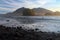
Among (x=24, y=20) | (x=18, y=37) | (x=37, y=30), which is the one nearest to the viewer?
(x=18, y=37)

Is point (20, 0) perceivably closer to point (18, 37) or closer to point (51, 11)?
point (51, 11)

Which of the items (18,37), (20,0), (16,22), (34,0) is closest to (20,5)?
(20,0)

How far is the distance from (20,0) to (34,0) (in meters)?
0.44

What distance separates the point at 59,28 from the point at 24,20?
1244 millimetres

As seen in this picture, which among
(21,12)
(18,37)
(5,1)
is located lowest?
(18,37)

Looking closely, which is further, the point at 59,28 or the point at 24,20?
the point at 24,20

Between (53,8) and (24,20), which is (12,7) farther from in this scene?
(53,8)

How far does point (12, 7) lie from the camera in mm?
4406

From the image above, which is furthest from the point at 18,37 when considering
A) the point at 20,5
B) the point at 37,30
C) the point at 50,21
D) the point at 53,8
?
the point at 50,21

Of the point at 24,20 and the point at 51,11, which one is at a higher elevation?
the point at 51,11

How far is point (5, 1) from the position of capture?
171 inches

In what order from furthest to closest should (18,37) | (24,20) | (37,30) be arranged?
(24,20)
(37,30)
(18,37)

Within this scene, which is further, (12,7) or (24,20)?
(24,20)

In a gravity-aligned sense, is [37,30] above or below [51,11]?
below
